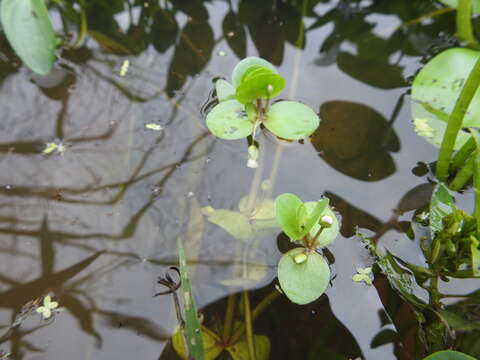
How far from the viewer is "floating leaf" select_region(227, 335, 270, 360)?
911 millimetres

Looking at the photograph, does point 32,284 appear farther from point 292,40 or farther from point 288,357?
point 292,40

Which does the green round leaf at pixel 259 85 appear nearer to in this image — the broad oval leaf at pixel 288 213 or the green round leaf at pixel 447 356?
the broad oval leaf at pixel 288 213

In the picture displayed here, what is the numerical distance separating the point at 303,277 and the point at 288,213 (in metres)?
0.15

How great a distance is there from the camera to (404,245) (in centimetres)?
104

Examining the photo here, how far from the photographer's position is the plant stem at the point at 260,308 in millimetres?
942

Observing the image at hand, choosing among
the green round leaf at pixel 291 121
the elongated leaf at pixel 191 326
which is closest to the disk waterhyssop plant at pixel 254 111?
the green round leaf at pixel 291 121

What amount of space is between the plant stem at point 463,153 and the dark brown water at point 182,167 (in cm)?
9

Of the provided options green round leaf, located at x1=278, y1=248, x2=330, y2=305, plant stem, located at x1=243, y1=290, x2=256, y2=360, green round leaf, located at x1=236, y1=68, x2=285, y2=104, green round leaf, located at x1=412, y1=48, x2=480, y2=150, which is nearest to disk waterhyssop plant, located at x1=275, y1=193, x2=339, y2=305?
green round leaf, located at x1=278, y1=248, x2=330, y2=305

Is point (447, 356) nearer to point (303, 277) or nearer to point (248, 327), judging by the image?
point (303, 277)

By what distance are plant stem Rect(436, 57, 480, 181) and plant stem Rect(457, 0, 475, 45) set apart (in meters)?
0.40

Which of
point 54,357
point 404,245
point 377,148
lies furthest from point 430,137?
point 54,357

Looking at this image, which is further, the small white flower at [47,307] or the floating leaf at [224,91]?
the floating leaf at [224,91]

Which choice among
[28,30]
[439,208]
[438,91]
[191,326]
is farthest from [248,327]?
[28,30]

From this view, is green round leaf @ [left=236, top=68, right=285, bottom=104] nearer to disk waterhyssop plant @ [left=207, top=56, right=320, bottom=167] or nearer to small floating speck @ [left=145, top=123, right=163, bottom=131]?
disk waterhyssop plant @ [left=207, top=56, right=320, bottom=167]
